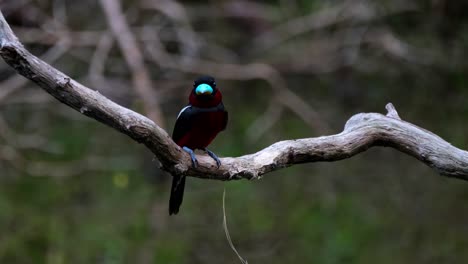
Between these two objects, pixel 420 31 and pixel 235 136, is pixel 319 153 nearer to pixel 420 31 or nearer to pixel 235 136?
pixel 235 136

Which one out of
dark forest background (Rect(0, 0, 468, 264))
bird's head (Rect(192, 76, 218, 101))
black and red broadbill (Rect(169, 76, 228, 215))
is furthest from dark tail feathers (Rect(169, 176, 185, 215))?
dark forest background (Rect(0, 0, 468, 264))

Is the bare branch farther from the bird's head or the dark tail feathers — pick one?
the bird's head

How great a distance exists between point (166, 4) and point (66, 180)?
1581 millimetres

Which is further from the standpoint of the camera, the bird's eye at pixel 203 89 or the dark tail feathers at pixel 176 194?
the dark tail feathers at pixel 176 194

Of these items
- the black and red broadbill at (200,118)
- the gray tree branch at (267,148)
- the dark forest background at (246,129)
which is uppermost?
the dark forest background at (246,129)

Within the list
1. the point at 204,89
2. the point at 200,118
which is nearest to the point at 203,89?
the point at 204,89

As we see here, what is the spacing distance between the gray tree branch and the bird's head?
1.28ft

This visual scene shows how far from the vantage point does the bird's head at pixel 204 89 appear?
9.02 feet

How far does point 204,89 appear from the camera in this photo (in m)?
2.75

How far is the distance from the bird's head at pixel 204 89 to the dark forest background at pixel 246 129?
2244mm

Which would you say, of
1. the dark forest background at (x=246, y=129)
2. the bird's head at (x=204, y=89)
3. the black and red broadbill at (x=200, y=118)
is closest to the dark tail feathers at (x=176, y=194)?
the black and red broadbill at (x=200, y=118)

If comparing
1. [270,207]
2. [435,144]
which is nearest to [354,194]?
[270,207]

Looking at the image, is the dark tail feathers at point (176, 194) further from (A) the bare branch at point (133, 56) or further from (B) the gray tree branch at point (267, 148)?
(A) the bare branch at point (133, 56)

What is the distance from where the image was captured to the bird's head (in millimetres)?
2750
